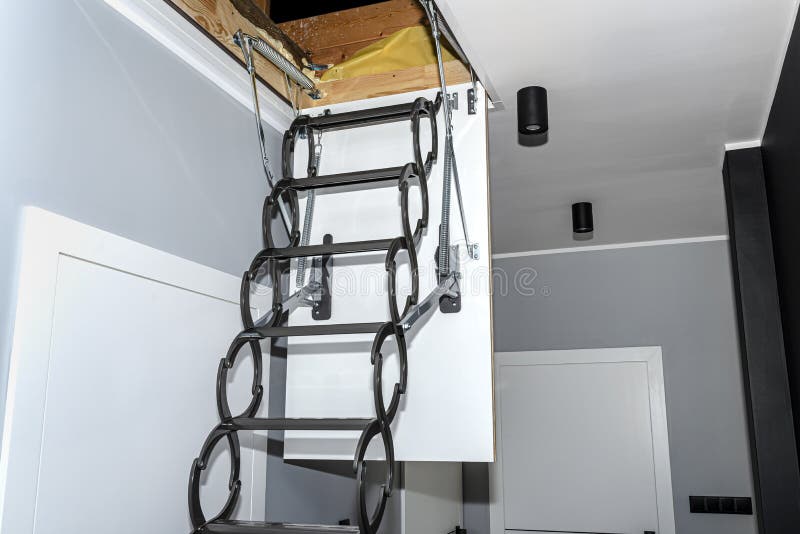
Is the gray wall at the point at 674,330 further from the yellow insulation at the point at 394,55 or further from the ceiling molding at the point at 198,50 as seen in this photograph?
the ceiling molding at the point at 198,50

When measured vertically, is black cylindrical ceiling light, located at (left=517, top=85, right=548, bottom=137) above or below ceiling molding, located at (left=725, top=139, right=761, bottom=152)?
below

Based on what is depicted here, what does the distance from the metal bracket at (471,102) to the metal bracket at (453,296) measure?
44cm

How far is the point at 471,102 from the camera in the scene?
2199mm

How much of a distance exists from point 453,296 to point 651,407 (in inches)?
100

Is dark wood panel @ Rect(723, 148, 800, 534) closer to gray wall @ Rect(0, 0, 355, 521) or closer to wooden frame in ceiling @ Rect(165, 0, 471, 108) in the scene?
wooden frame in ceiling @ Rect(165, 0, 471, 108)

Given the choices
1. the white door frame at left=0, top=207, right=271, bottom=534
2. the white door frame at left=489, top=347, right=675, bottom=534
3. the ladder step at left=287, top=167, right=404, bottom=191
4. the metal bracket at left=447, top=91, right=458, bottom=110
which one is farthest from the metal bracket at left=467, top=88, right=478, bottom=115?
the white door frame at left=489, top=347, right=675, bottom=534

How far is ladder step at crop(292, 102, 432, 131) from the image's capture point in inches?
82.0

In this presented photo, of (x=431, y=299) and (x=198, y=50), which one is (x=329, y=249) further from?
(x=198, y=50)

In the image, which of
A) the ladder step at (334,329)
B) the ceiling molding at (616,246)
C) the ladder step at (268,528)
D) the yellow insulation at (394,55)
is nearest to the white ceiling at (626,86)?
the yellow insulation at (394,55)

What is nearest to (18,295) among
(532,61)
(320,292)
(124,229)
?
(124,229)

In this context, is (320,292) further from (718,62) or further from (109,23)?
(718,62)

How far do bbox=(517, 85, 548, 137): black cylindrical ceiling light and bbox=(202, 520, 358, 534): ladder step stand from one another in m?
1.31

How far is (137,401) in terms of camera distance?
1.60 m

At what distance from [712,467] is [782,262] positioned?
197 centimetres
